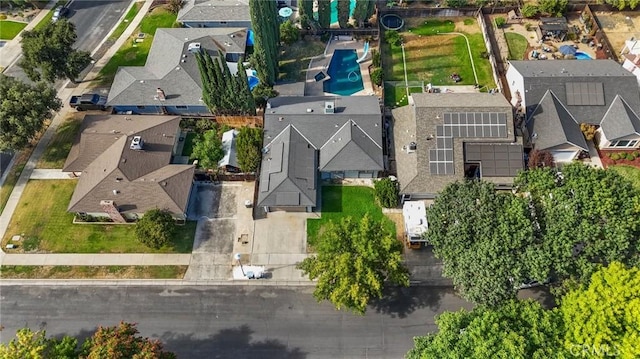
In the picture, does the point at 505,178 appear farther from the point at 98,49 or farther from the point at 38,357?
the point at 98,49

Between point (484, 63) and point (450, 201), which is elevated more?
point (484, 63)

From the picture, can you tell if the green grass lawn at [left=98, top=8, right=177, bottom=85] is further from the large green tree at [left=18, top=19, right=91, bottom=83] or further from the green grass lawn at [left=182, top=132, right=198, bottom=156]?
the green grass lawn at [left=182, top=132, right=198, bottom=156]

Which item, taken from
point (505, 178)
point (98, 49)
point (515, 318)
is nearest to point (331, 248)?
point (515, 318)

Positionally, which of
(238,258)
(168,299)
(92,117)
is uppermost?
(92,117)

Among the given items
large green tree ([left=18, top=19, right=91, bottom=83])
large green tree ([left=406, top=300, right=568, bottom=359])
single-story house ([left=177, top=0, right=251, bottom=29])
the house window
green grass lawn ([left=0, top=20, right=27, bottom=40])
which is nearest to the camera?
large green tree ([left=406, top=300, right=568, bottom=359])

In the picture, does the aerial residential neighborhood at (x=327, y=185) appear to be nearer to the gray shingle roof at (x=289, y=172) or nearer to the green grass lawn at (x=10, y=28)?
the gray shingle roof at (x=289, y=172)

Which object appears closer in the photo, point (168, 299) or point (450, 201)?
point (450, 201)

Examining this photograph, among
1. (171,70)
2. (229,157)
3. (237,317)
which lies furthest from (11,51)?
(237,317)

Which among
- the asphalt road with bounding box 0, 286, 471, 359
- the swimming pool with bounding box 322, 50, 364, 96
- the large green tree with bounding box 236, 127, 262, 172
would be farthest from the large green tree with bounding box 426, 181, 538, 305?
the swimming pool with bounding box 322, 50, 364, 96
